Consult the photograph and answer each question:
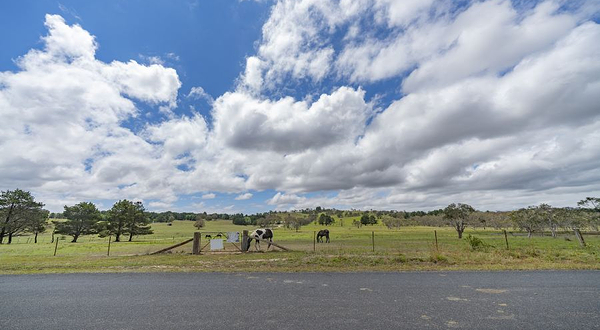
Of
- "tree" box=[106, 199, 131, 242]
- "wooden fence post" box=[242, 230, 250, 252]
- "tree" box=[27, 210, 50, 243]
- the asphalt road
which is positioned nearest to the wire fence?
"wooden fence post" box=[242, 230, 250, 252]

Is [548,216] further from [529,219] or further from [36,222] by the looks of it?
[36,222]

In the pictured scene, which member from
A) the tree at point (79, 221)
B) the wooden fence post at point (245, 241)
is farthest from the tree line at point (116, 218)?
the wooden fence post at point (245, 241)

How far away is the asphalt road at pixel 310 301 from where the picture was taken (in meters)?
6.40

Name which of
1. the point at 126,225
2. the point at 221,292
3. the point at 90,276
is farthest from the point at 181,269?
the point at 126,225

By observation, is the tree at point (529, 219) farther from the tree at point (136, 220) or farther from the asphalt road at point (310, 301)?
the tree at point (136, 220)

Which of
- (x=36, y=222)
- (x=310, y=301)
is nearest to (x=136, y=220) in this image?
(x=36, y=222)

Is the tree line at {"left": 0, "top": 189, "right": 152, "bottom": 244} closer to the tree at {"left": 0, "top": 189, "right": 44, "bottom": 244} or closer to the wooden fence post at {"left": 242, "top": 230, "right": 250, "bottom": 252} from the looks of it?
the tree at {"left": 0, "top": 189, "right": 44, "bottom": 244}

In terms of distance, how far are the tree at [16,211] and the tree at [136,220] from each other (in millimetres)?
18891

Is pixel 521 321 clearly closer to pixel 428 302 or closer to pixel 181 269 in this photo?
pixel 428 302

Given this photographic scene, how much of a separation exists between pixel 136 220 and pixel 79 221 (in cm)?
1231

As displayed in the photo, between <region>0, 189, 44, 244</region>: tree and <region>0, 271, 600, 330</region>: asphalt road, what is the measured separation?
64.3 metres

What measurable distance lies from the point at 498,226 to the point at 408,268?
393ft

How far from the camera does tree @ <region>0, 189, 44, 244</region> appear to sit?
187 ft

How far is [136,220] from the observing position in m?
67.4
